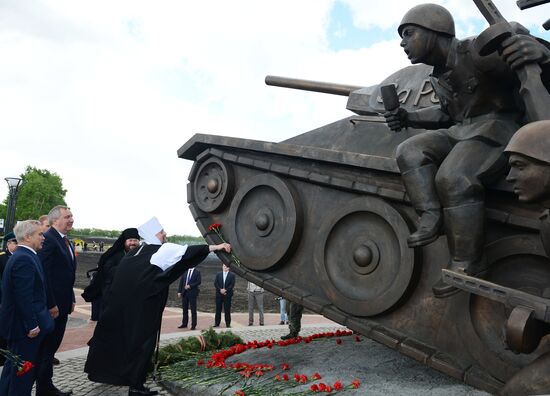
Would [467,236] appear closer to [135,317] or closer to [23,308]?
[135,317]

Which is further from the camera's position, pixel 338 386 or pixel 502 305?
pixel 338 386

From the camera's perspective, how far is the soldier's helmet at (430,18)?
4309 mm

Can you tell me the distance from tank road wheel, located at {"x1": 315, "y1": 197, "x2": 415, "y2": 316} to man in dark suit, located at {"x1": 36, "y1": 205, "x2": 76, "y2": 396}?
2.90 meters

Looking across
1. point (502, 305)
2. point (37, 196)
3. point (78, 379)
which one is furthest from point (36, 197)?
point (502, 305)

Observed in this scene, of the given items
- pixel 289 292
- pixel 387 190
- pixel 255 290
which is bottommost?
pixel 255 290

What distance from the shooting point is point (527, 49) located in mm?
3881

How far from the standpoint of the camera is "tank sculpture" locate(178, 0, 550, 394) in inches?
162

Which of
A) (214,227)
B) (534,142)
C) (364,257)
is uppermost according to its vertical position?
(534,142)

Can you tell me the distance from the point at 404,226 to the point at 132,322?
3.08 metres

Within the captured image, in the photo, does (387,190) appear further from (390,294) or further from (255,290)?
(255,290)

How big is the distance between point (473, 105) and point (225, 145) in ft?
9.68

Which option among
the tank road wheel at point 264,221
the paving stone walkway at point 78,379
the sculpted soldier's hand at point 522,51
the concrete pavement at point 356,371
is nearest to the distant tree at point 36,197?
the paving stone walkway at point 78,379

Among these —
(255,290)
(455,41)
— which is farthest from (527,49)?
(255,290)

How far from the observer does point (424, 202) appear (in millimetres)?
4328
